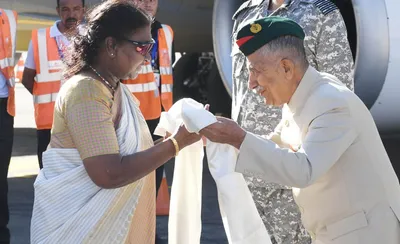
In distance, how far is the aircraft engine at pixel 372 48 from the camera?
4656mm

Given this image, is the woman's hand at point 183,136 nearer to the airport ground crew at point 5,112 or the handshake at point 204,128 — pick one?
the handshake at point 204,128

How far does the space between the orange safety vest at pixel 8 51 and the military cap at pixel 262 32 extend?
109 inches

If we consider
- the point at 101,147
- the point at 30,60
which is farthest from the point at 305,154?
the point at 30,60

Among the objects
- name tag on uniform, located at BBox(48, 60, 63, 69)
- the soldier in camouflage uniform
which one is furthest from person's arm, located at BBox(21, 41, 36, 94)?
the soldier in camouflage uniform

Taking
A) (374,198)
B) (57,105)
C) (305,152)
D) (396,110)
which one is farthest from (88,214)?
(396,110)

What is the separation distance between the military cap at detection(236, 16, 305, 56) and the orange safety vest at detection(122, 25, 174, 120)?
251 cm

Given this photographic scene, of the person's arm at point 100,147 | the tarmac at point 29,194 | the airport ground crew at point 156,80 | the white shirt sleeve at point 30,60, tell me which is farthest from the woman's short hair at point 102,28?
the tarmac at point 29,194

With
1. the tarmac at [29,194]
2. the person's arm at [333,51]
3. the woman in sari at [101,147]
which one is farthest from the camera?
the tarmac at [29,194]

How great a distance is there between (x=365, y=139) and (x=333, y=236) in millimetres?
287

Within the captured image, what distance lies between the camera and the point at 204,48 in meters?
9.10

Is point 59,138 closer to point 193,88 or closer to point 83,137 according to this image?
point 83,137

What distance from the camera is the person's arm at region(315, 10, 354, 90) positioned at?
305 centimetres

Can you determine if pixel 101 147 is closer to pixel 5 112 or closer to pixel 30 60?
pixel 5 112

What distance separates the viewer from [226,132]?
2105mm
